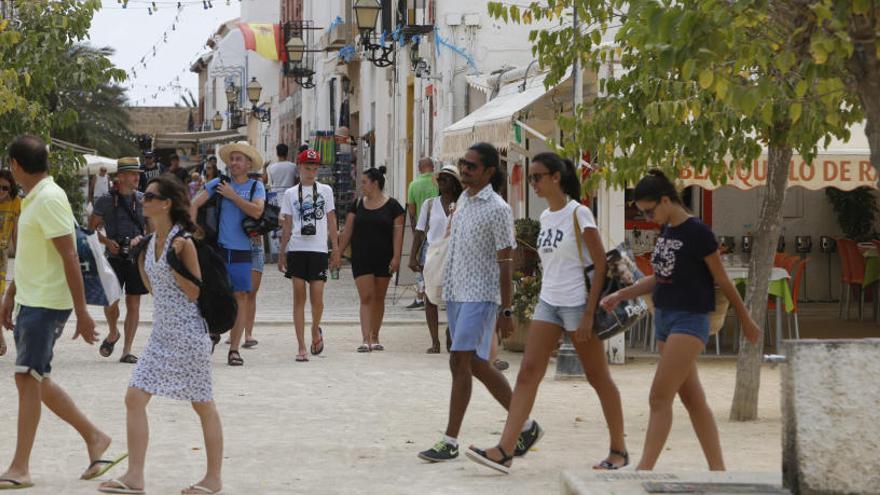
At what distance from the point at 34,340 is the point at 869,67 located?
4.10m

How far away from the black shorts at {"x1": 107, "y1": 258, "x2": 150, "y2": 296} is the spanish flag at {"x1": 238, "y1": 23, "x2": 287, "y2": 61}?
33409mm

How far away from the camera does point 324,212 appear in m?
14.9

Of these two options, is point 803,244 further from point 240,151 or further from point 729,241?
point 240,151

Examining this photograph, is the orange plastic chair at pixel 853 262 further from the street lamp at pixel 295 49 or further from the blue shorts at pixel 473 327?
the street lamp at pixel 295 49

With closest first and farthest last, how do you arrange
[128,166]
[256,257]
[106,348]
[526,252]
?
[106,348], [128,166], [256,257], [526,252]

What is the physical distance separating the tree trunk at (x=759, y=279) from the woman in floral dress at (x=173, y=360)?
4.29m

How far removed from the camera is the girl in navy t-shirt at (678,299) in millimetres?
7730

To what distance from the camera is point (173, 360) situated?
7.86 meters

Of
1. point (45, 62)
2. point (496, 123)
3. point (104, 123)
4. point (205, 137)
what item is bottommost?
point (496, 123)

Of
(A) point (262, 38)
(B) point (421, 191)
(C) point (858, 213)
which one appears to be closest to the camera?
(B) point (421, 191)

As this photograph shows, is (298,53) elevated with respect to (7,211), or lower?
elevated

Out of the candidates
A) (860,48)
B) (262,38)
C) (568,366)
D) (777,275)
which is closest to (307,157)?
(568,366)

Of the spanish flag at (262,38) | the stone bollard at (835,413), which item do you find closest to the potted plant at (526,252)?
the stone bollard at (835,413)

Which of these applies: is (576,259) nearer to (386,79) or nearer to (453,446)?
(453,446)
